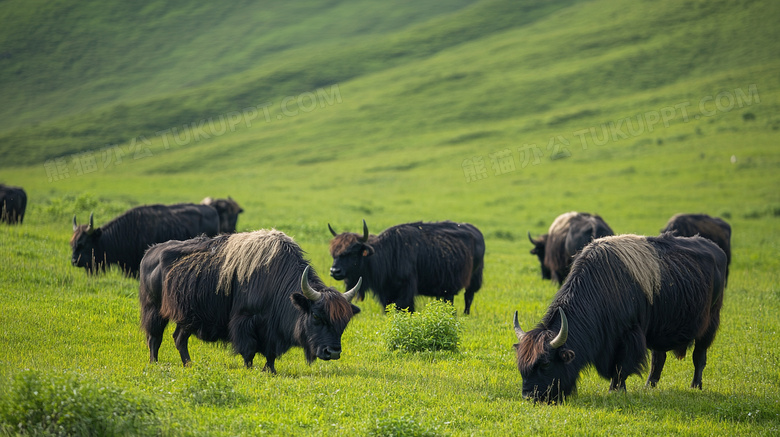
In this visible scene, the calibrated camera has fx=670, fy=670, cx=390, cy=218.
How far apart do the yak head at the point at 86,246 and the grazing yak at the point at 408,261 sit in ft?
18.4

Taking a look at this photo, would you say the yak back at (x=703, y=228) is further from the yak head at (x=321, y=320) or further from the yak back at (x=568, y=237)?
the yak head at (x=321, y=320)

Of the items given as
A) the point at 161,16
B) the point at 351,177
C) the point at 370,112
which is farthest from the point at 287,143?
the point at 161,16

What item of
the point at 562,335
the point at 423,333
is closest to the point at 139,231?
the point at 423,333

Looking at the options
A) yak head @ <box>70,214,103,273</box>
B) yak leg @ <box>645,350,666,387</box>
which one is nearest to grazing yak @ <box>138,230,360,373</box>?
yak leg @ <box>645,350,666,387</box>

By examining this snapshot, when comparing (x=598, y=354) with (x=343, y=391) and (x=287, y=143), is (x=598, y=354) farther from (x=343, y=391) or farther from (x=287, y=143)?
(x=287, y=143)

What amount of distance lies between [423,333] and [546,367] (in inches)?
112

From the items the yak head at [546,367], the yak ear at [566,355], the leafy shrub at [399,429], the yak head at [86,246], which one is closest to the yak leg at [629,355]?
the yak head at [546,367]

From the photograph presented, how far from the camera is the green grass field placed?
25.1 ft

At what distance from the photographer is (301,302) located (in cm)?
891

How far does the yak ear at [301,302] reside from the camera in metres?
8.82

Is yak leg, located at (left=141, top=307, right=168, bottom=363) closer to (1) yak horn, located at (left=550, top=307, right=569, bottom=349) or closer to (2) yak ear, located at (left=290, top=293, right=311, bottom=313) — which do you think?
(2) yak ear, located at (left=290, top=293, right=311, bottom=313)

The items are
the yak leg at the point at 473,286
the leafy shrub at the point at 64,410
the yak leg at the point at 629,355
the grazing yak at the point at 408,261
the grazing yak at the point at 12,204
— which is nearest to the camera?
the leafy shrub at the point at 64,410

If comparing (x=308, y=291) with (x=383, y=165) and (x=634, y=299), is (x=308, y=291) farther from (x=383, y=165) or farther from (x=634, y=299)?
(x=383, y=165)

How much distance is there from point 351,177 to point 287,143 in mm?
15376
